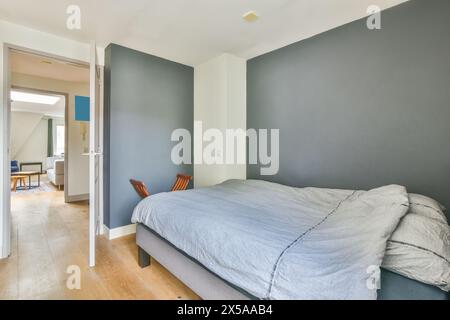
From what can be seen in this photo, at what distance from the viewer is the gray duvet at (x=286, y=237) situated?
36.0 inches

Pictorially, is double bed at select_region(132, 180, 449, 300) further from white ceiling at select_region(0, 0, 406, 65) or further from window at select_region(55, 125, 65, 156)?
window at select_region(55, 125, 65, 156)

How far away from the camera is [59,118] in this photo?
984cm

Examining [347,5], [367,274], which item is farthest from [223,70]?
[367,274]

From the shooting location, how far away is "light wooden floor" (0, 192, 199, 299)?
5.79 feet

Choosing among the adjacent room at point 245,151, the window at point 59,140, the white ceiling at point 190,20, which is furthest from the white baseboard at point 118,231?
the window at point 59,140

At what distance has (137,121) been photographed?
3119 millimetres

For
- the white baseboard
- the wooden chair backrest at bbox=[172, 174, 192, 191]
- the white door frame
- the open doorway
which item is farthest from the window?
the wooden chair backrest at bbox=[172, 174, 192, 191]

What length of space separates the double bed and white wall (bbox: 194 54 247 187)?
1.28m

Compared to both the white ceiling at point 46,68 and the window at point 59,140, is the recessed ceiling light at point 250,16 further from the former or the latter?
the window at point 59,140

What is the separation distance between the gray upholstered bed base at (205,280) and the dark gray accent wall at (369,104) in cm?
148

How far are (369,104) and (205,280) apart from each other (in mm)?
2287

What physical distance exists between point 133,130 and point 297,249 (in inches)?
109
